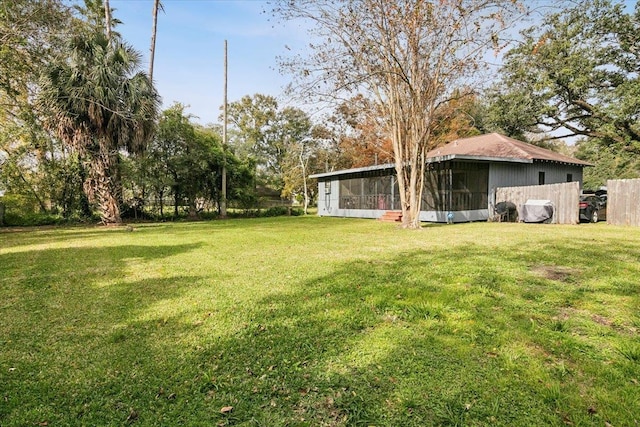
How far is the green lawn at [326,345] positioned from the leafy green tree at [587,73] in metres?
16.5

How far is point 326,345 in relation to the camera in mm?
2533

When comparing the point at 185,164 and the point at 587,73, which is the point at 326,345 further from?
the point at 587,73

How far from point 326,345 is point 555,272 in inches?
146

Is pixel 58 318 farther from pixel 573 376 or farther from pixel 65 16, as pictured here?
pixel 65 16

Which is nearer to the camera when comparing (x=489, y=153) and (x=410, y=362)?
(x=410, y=362)

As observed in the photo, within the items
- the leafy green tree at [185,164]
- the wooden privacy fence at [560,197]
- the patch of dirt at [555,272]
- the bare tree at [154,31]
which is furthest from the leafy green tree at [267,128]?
the patch of dirt at [555,272]

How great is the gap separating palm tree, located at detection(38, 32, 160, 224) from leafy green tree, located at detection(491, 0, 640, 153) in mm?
16611

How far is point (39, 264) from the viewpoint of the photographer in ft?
18.4

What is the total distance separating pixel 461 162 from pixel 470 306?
1179cm

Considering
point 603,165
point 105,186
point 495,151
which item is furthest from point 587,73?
point 105,186

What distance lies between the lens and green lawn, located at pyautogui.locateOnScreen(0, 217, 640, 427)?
5.93 ft

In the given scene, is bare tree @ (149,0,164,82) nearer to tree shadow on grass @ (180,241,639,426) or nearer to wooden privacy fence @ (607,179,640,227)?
tree shadow on grass @ (180,241,639,426)

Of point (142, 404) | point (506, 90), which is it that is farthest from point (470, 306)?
point (506, 90)

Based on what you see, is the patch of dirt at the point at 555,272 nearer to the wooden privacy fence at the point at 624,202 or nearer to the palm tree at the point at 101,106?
the wooden privacy fence at the point at 624,202
